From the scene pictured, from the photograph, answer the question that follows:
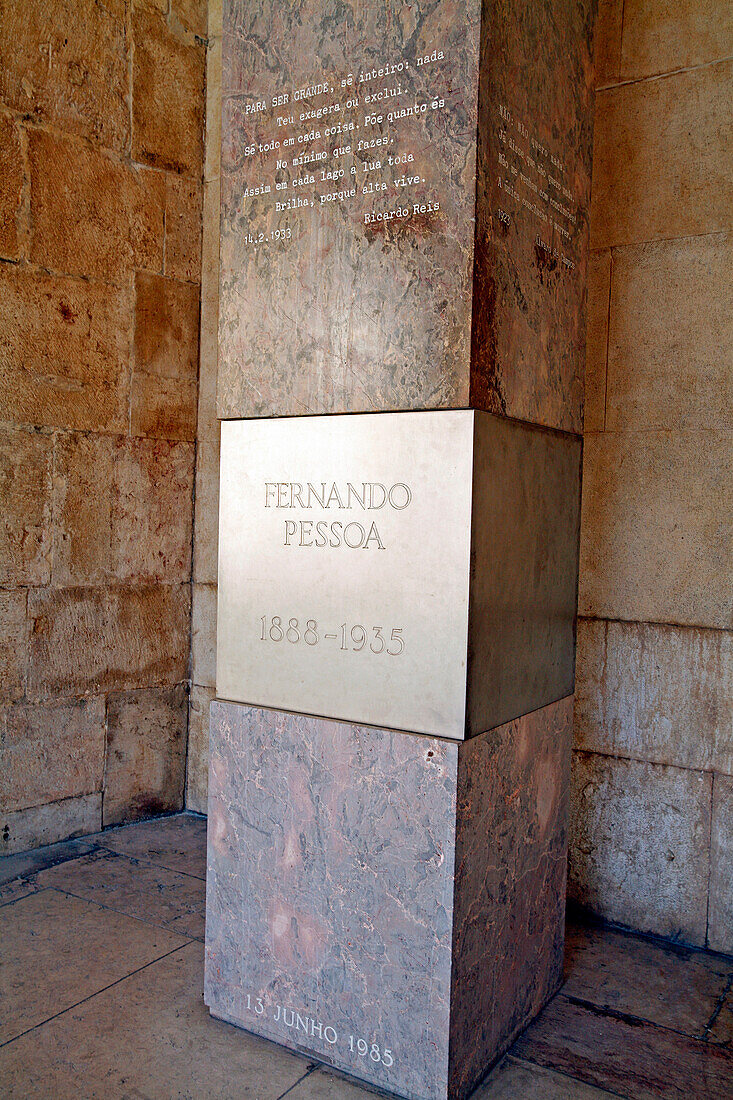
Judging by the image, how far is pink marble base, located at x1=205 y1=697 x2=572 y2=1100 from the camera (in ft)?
7.23

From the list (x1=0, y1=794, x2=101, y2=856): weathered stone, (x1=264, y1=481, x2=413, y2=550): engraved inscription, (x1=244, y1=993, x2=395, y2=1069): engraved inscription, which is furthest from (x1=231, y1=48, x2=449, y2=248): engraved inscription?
(x1=0, y1=794, x2=101, y2=856): weathered stone

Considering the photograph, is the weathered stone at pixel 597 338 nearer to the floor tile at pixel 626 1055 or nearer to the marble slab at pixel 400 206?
the marble slab at pixel 400 206

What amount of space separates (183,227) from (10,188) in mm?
960

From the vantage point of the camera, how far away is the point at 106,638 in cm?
418

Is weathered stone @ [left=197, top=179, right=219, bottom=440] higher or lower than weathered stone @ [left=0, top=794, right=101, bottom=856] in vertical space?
higher

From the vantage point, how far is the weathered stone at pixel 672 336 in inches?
121

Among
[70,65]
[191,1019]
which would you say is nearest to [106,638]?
[191,1019]

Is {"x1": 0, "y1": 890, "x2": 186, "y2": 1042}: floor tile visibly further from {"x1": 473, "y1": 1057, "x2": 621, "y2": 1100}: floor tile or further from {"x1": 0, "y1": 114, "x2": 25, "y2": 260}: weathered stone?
{"x1": 0, "y1": 114, "x2": 25, "y2": 260}: weathered stone

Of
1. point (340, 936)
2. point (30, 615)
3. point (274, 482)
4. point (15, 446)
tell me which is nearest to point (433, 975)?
point (340, 936)

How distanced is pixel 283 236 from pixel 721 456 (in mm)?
1756

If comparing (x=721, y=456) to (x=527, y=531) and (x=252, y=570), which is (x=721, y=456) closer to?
(x=527, y=531)

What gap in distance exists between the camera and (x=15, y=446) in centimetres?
377

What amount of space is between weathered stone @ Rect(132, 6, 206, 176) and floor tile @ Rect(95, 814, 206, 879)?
11.0 feet

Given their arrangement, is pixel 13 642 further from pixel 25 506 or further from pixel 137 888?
pixel 137 888
